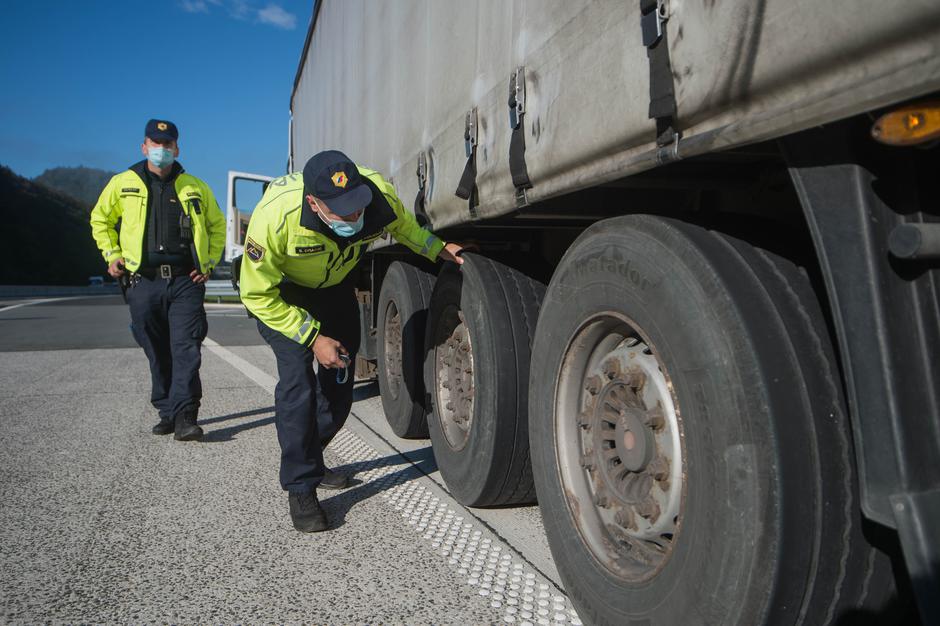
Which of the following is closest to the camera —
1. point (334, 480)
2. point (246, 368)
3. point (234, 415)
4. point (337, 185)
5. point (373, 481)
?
point (337, 185)

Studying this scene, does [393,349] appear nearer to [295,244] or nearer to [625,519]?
[295,244]

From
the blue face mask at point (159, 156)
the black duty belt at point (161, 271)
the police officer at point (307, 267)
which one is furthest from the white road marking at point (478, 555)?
the blue face mask at point (159, 156)

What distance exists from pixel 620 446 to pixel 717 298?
2.21ft

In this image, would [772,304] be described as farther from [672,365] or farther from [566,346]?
[566,346]

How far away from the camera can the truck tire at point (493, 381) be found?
8.86 feet

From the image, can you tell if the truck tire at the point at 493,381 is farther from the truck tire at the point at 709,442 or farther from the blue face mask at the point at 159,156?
the blue face mask at the point at 159,156

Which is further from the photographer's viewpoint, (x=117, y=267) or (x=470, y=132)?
(x=117, y=267)

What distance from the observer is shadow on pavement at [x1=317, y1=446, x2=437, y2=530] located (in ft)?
10.5

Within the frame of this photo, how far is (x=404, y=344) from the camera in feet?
12.7

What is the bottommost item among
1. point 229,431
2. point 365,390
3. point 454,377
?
point 229,431

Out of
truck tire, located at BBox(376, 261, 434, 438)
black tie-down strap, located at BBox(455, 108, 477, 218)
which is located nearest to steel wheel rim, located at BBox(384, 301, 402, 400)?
truck tire, located at BBox(376, 261, 434, 438)

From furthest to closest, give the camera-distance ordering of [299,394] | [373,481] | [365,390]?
[365,390] < [373,481] < [299,394]

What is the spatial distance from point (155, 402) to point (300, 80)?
17.2 ft

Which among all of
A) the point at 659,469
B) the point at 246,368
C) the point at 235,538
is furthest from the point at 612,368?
the point at 246,368
